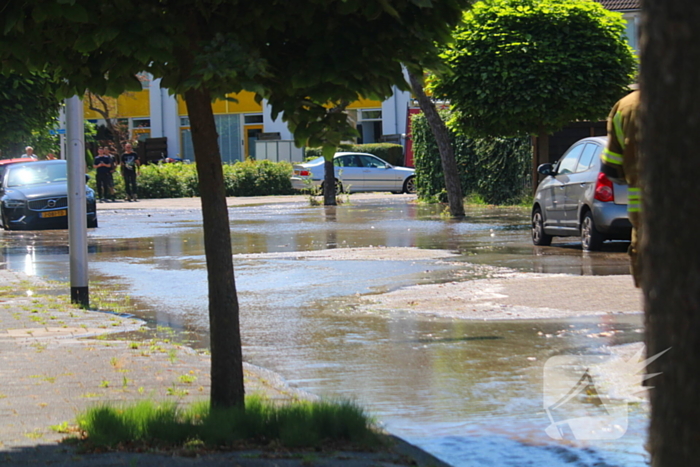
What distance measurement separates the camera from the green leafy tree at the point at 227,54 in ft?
14.8

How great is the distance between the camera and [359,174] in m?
37.4

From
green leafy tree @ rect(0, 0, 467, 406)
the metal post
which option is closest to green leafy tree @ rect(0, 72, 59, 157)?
the metal post

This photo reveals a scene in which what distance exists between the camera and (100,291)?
38.2 feet

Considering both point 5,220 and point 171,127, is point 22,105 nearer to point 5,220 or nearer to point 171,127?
point 5,220

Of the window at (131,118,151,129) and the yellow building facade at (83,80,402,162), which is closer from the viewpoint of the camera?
the yellow building facade at (83,80,402,162)

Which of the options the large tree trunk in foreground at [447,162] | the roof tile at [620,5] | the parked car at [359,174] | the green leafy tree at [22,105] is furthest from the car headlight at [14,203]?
the roof tile at [620,5]

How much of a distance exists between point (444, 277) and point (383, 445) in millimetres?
7135

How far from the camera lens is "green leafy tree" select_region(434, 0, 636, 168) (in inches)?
756

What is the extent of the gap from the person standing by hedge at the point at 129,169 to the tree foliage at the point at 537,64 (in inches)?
722

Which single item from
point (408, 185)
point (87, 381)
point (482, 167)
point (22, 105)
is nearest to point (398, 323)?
point (87, 381)

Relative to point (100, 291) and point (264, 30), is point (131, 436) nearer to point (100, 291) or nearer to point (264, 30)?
point (264, 30)

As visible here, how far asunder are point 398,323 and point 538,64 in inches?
467

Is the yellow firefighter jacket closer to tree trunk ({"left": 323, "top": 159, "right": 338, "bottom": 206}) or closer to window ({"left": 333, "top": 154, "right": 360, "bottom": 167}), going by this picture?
tree trunk ({"left": 323, "top": 159, "right": 338, "bottom": 206})

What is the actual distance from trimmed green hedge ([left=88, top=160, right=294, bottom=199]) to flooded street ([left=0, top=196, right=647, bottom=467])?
19.0 m
